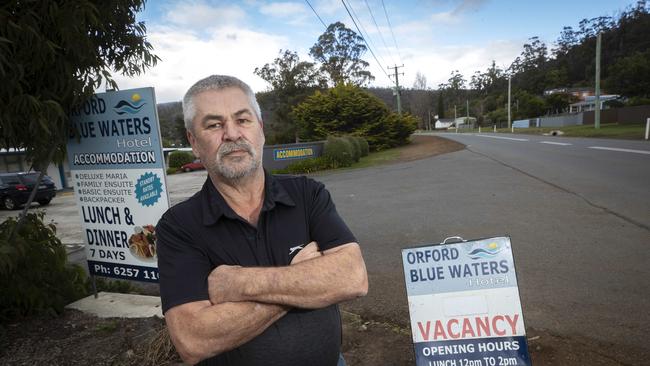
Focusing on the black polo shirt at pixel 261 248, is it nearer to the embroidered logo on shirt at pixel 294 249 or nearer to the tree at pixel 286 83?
the embroidered logo on shirt at pixel 294 249

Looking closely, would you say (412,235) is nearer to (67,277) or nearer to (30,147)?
(67,277)

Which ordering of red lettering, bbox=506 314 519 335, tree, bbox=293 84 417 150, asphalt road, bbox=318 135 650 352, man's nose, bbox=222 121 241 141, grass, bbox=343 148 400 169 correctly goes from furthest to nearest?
tree, bbox=293 84 417 150 < grass, bbox=343 148 400 169 < asphalt road, bbox=318 135 650 352 < red lettering, bbox=506 314 519 335 < man's nose, bbox=222 121 241 141

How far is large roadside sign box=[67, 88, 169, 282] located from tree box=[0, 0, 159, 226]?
0.59 feet

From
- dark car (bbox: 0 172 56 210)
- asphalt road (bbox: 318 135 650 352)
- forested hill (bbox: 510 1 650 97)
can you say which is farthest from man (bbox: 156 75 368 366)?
forested hill (bbox: 510 1 650 97)

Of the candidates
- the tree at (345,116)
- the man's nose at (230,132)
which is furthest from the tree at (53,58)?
the tree at (345,116)

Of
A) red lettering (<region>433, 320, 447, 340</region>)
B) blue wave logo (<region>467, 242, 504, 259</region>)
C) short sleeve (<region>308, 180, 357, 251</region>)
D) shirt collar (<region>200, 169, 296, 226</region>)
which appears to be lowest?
red lettering (<region>433, 320, 447, 340</region>)

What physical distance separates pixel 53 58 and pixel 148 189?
1237mm

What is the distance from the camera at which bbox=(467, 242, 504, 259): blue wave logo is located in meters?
2.38

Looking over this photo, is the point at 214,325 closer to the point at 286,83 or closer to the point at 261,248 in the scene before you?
the point at 261,248

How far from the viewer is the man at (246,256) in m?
1.55

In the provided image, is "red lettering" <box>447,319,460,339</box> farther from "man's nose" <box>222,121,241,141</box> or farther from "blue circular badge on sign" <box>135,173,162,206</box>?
"blue circular badge on sign" <box>135,173,162,206</box>

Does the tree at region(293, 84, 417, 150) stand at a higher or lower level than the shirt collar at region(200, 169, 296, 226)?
higher

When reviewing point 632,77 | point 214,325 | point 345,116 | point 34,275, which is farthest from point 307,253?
point 632,77

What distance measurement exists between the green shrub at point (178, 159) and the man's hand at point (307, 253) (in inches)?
1680
